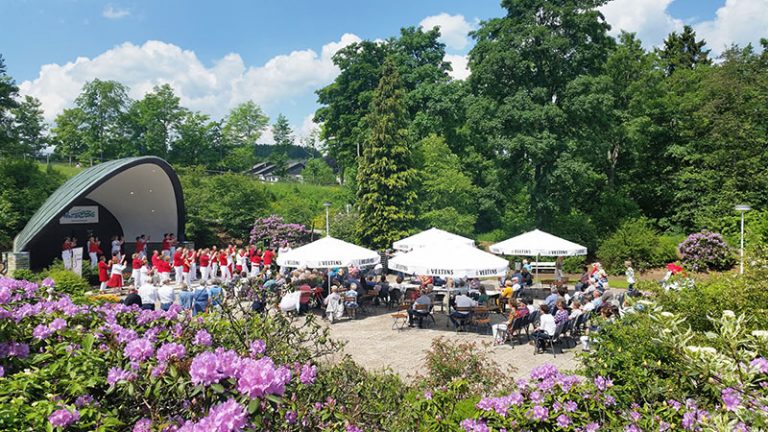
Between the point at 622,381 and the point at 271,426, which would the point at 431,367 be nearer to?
the point at 622,381

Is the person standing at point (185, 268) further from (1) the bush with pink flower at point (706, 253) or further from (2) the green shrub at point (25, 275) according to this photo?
(1) the bush with pink flower at point (706, 253)

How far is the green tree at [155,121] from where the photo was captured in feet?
169

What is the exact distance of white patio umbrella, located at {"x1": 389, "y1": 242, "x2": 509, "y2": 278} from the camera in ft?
37.0

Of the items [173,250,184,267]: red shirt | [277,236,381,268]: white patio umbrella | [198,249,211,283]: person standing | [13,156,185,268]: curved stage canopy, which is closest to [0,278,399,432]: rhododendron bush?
[277,236,381,268]: white patio umbrella

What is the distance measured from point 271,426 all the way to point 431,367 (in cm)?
412

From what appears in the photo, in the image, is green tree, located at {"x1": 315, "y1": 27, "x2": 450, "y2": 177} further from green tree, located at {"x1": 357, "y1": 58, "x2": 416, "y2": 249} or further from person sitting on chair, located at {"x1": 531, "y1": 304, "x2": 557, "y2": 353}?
person sitting on chair, located at {"x1": 531, "y1": 304, "x2": 557, "y2": 353}

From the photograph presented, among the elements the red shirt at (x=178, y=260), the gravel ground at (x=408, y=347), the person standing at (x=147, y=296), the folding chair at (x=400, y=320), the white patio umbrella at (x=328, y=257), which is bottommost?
the gravel ground at (x=408, y=347)

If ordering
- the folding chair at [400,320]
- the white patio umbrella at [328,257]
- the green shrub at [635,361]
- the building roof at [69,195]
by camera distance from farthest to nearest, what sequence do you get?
the building roof at [69,195], the white patio umbrella at [328,257], the folding chair at [400,320], the green shrub at [635,361]

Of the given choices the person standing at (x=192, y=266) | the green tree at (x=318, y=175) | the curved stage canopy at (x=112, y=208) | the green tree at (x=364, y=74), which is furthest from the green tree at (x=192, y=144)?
the person standing at (x=192, y=266)

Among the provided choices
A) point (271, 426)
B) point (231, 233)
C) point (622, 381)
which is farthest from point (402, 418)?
point (231, 233)

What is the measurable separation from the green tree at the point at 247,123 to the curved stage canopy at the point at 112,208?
40320mm

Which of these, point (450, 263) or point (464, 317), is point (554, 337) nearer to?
point (464, 317)

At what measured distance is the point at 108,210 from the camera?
963 inches

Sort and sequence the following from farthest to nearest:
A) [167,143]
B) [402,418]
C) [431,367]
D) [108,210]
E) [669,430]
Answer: [167,143]
[108,210]
[431,367]
[402,418]
[669,430]
